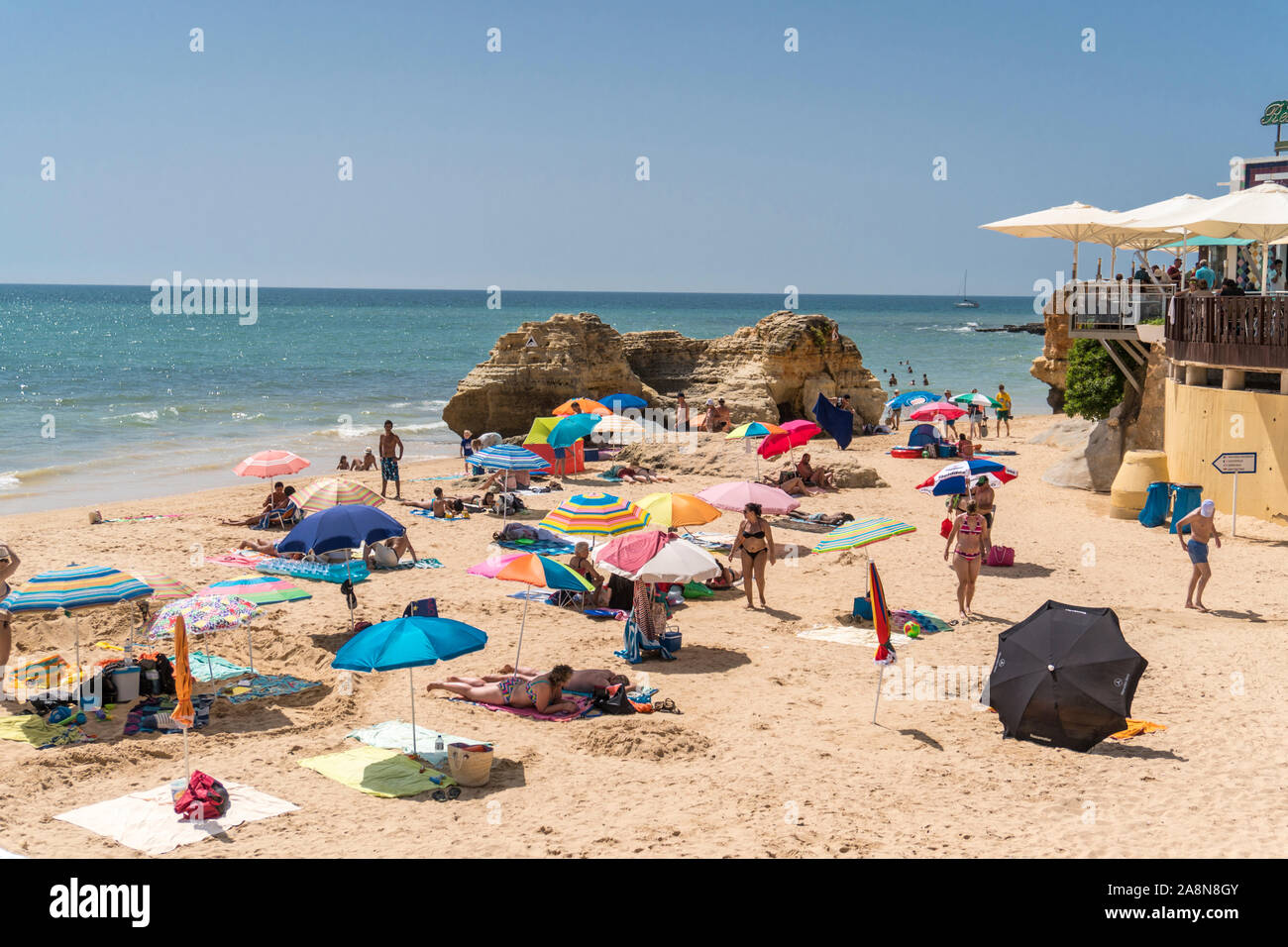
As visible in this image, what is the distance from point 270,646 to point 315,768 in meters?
3.58

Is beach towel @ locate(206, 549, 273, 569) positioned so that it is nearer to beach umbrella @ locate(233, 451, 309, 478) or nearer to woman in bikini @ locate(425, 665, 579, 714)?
beach umbrella @ locate(233, 451, 309, 478)

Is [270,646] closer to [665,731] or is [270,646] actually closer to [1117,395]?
[665,731]

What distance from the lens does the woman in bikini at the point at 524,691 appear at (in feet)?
30.5

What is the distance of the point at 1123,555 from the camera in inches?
602

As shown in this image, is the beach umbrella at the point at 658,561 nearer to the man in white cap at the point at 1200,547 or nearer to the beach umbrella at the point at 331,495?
the beach umbrella at the point at 331,495

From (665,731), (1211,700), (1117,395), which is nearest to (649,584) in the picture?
(665,731)

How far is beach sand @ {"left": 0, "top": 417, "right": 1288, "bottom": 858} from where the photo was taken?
264 inches

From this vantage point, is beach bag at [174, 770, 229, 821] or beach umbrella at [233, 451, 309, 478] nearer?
beach bag at [174, 770, 229, 821]

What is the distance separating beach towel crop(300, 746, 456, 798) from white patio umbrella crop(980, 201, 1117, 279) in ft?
59.2

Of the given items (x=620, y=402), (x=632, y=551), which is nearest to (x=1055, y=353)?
(x=620, y=402)

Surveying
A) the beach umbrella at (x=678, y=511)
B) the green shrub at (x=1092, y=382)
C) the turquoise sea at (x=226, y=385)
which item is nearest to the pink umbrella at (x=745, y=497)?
the beach umbrella at (x=678, y=511)

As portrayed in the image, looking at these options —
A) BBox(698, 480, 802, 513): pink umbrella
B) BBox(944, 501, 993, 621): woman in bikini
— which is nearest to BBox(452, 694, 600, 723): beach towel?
BBox(944, 501, 993, 621): woman in bikini

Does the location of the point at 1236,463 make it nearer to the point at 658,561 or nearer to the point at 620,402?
the point at 658,561

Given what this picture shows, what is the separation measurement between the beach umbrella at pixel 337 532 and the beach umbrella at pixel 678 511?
10.8 ft
